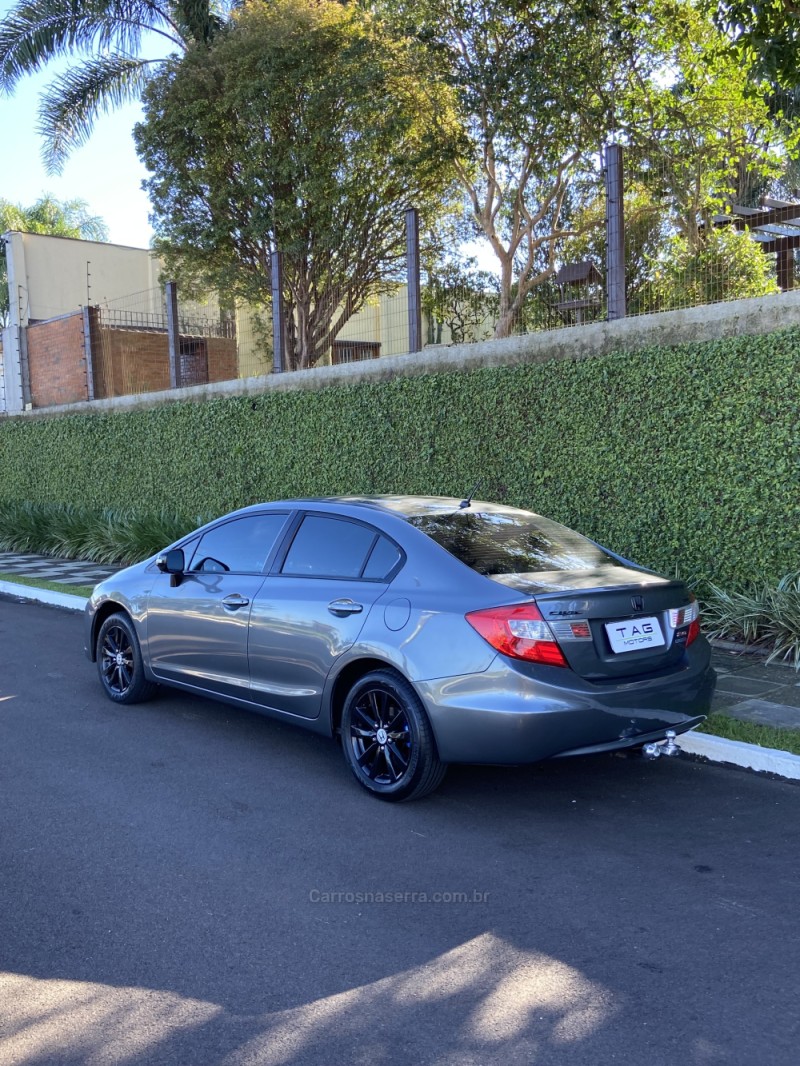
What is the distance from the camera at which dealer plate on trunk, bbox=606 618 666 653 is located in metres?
4.63

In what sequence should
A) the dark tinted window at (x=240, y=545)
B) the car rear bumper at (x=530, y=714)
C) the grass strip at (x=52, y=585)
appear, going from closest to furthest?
the car rear bumper at (x=530, y=714), the dark tinted window at (x=240, y=545), the grass strip at (x=52, y=585)

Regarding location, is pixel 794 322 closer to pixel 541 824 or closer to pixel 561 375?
pixel 561 375

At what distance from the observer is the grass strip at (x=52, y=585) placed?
12.2 meters

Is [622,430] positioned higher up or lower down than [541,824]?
higher up

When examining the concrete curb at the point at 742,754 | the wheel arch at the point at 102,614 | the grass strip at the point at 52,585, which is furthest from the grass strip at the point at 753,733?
the grass strip at the point at 52,585

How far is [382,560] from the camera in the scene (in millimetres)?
5156

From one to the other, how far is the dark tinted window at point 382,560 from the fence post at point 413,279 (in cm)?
684

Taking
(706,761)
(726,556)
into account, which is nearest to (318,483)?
(726,556)

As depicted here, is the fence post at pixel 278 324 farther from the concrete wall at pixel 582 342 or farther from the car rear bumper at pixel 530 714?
the car rear bumper at pixel 530 714

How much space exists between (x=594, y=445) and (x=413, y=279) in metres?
3.53

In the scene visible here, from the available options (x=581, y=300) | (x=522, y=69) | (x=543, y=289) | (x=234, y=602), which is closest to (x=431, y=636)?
(x=234, y=602)

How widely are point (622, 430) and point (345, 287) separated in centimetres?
1087

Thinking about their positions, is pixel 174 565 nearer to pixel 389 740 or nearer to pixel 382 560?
pixel 382 560

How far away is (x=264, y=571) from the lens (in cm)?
579
